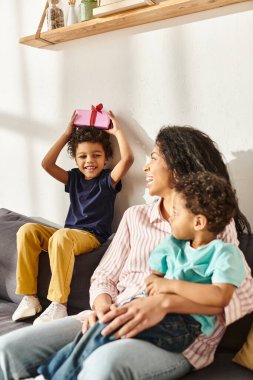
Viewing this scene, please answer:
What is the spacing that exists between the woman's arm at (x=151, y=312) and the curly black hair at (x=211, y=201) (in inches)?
9.5

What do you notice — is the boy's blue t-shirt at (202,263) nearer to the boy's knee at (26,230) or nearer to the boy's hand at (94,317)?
the boy's hand at (94,317)

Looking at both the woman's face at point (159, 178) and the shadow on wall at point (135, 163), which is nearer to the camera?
the woman's face at point (159, 178)

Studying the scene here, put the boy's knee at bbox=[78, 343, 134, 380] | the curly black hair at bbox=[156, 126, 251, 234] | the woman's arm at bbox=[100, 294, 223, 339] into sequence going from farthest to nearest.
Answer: the curly black hair at bbox=[156, 126, 251, 234] → the woman's arm at bbox=[100, 294, 223, 339] → the boy's knee at bbox=[78, 343, 134, 380]

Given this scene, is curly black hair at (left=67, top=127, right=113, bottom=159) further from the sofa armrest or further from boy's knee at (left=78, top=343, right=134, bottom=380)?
boy's knee at (left=78, top=343, right=134, bottom=380)

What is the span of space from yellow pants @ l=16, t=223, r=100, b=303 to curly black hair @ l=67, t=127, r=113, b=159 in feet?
1.48

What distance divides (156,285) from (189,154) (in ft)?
1.82

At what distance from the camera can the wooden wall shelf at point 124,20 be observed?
6.13 ft

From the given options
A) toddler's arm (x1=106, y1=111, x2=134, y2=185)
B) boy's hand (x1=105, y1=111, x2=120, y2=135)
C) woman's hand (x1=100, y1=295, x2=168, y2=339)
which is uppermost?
boy's hand (x1=105, y1=111, x2=120, y2=135)

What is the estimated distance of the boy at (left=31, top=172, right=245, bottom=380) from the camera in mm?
1296

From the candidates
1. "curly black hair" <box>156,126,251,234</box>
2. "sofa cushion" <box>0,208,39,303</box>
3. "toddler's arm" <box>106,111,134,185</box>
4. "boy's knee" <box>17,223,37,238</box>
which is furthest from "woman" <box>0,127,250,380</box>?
"sofa cushion" <box>0,208,39,303</box>

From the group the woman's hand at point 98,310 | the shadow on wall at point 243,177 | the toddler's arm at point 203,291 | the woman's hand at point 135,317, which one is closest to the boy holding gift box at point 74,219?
the woman's hand at point 98,310

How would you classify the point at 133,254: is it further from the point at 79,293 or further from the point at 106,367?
the point at 106,367

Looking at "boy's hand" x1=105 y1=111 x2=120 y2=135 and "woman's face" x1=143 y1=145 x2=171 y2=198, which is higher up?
"boy's hand" x1=105 y1=111 x2=120 y2=135

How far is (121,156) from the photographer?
2.21 metres
